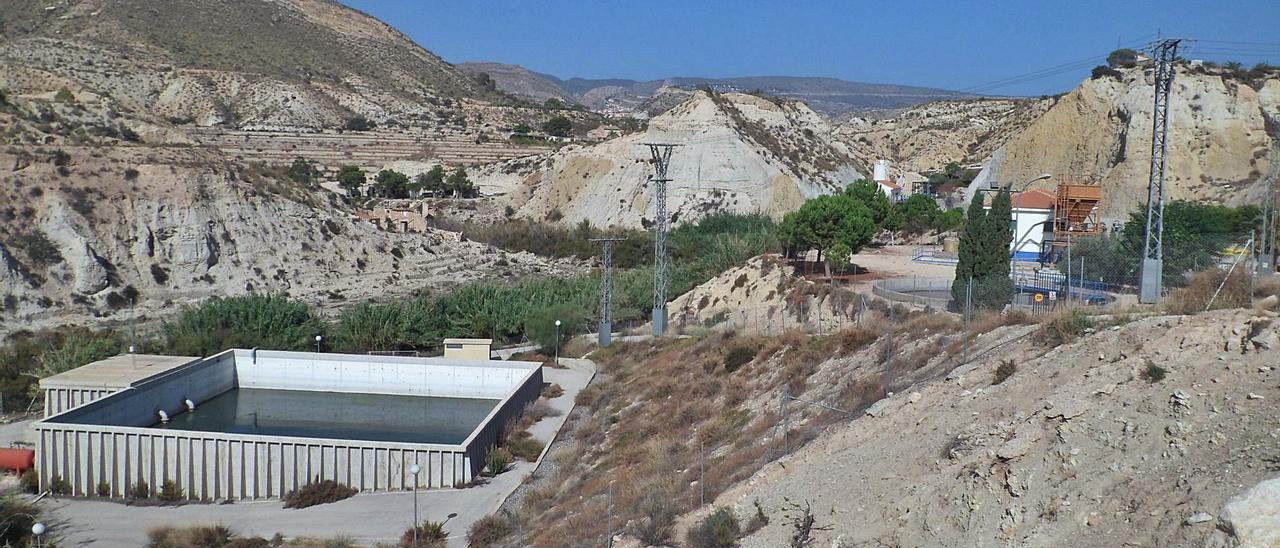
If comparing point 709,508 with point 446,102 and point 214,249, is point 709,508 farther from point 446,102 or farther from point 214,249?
point 446,102

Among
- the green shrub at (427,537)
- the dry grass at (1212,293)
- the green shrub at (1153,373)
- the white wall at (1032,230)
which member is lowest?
the green shrub at (427,537)

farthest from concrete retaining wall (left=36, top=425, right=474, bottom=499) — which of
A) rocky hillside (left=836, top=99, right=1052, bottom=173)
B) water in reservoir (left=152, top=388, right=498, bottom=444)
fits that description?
rocky hillside (left=836, top=99, right=1052, bottom=173)

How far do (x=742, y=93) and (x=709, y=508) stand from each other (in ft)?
221

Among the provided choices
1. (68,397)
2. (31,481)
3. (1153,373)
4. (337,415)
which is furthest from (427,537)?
(68,397)

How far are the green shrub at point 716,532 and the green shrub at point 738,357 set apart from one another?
11585 millimetres

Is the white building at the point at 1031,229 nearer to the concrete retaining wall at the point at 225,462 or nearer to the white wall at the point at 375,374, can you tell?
the white wall at the point at 375,374

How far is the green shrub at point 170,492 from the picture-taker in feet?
72.5

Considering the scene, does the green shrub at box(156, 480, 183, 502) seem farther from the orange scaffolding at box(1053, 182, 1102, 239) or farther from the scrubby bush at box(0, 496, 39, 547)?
the orange scaffolding at box(1053, 182, 1102, 239)

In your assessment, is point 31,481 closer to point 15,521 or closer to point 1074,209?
point 15,521

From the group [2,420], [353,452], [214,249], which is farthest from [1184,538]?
[214,249]

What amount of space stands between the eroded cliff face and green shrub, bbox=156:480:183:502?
2033cm

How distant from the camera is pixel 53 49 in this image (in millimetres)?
85312

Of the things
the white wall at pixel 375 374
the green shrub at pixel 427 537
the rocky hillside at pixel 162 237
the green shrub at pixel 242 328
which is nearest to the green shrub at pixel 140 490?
the green shrub at pixel 427 537

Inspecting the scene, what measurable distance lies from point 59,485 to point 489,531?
1113 cm
